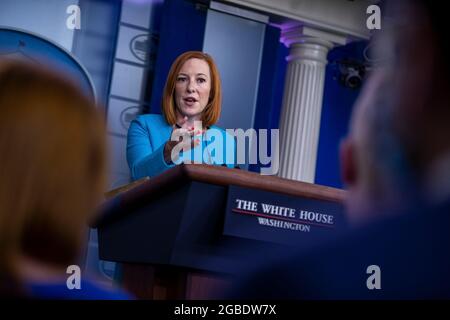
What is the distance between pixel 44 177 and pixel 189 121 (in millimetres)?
2575

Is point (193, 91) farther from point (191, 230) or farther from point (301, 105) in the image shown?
point (301, 105)

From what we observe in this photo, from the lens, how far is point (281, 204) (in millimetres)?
2385

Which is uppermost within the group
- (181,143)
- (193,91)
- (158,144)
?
(193,91)

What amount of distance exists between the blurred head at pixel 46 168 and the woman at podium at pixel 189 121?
2.19 m

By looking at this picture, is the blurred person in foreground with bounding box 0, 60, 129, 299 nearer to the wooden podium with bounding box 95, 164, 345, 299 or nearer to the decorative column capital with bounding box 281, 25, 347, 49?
the wooden podium with bounding box 95, 164, 345, 299

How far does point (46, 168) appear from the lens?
2.27ft

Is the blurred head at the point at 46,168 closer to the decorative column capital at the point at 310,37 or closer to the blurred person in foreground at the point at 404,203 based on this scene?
the blurred person in foreground at the point at 404,203

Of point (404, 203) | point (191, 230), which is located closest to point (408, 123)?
point (404, 203)

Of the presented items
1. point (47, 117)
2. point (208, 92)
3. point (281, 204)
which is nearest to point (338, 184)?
point (208, 92)

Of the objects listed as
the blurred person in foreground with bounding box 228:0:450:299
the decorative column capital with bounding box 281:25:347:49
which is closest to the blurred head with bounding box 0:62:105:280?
the blurred person in foreground with bounding box 228:0:450:299

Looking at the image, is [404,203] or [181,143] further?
[181,143]

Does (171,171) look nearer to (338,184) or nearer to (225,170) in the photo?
(225,170)

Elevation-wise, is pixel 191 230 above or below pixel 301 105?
below
